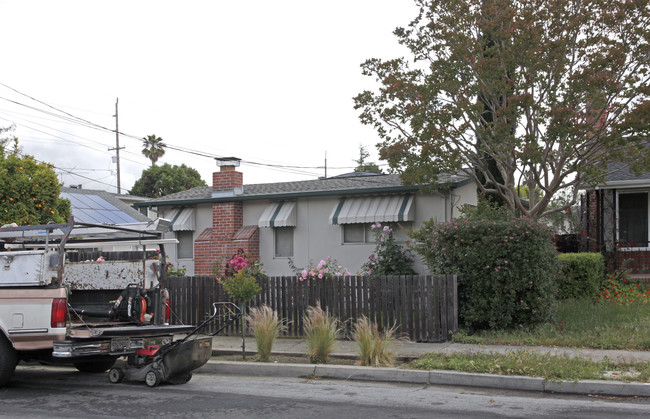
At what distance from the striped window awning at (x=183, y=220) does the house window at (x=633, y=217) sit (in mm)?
12342

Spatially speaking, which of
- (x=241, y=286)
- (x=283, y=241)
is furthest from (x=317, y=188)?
(x=241, y=286)

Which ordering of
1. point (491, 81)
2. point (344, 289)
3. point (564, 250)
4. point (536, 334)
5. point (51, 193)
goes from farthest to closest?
point (564, 250)
point (51, 193)
point (491, 81)
point (344, 289)
point (536, 334)

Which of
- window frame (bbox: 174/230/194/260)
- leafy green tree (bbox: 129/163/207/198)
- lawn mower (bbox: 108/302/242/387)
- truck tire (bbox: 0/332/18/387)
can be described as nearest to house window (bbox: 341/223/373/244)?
window frame (bbox: 174/230/194/260)

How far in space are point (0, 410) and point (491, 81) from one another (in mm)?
10852

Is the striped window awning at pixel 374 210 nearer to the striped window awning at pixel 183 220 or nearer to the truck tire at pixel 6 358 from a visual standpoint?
the striped window awning at pixel 183 220

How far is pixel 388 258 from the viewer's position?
15.1m

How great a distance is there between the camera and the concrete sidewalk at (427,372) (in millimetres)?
7637

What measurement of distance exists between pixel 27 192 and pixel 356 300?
825 centimetres

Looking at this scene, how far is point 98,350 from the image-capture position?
782cm

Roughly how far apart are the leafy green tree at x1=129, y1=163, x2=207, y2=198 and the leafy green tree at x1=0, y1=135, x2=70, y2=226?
1550 inches

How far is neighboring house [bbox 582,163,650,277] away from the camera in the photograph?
17.2m

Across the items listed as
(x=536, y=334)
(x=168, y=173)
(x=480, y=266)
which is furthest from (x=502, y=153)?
(x=168, y=173)

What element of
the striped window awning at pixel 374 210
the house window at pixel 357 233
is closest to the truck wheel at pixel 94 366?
the striped window awning at pixel 374 210

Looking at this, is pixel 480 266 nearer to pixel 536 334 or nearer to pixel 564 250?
pixel 536 334
